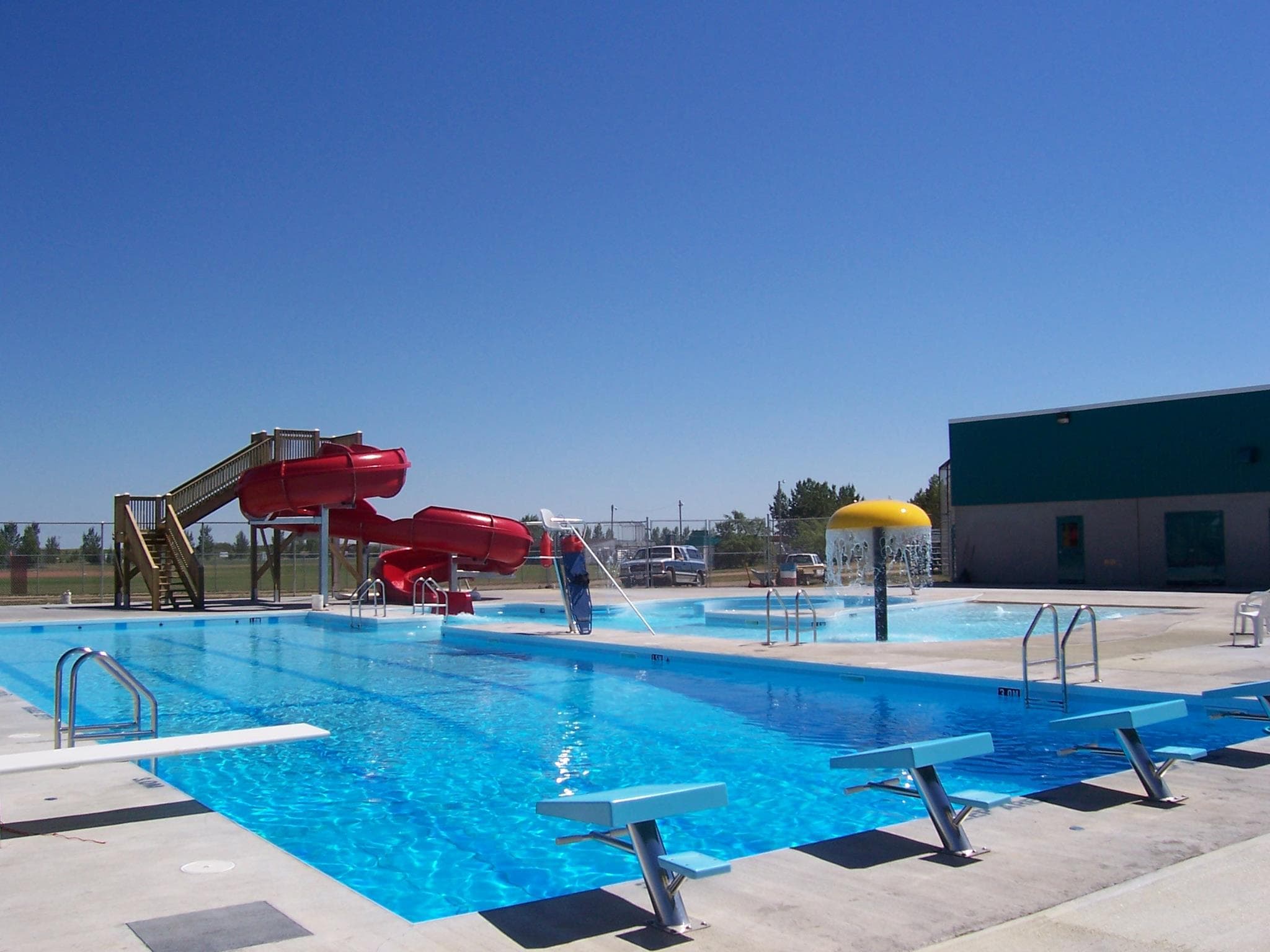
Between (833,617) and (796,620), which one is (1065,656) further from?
(833,617)

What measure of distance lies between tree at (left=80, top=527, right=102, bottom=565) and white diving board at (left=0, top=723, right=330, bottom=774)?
25.7 m

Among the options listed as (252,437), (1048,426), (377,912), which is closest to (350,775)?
(377,912)

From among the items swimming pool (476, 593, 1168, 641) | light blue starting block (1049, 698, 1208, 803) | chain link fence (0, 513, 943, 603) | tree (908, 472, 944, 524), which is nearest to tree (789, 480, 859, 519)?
tree (908, 472, 944, 524)

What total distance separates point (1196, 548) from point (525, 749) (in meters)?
25.8

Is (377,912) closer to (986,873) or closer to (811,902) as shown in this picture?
(811,902)

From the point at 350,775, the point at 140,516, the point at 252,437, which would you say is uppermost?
the point at 252,437

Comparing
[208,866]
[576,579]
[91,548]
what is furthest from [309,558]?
[208,866]

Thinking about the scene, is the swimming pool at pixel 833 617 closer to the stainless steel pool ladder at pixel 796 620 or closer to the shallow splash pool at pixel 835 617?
the shallow splash pool at pixel 835 617

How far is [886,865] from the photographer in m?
4.88

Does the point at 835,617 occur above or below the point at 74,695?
below

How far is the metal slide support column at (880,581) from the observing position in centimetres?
1504

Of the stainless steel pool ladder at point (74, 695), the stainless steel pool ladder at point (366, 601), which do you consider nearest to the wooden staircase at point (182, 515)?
the stainless steel pool ladder at point (366, 601)

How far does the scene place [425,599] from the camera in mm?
25625

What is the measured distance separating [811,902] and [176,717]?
921cm
